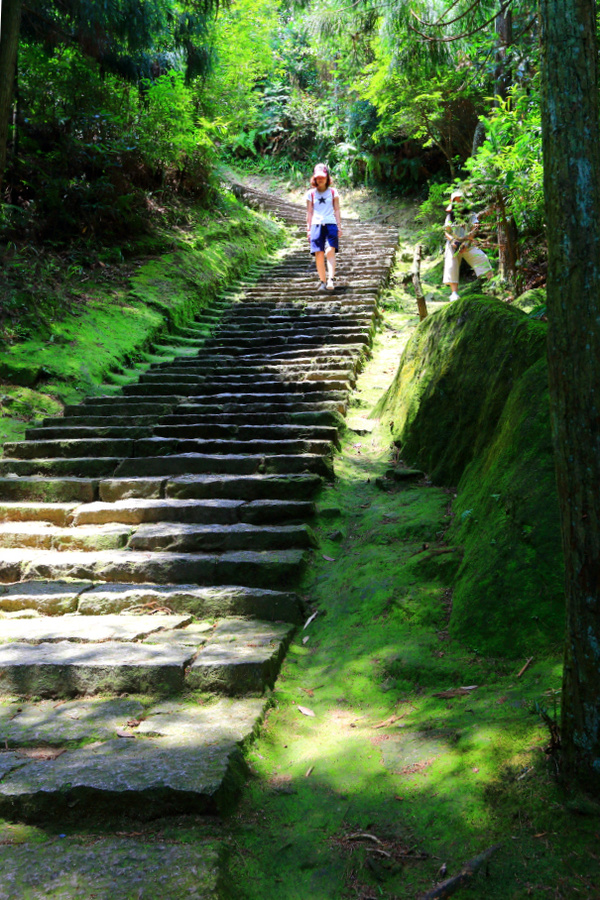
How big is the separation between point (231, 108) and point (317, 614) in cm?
1490

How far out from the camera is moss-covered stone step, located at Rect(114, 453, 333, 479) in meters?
5.04

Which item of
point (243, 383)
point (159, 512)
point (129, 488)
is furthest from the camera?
point (243, 383)

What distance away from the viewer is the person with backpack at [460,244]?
25.0 feet

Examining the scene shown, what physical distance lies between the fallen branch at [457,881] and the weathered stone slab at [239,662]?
1291 millimetres

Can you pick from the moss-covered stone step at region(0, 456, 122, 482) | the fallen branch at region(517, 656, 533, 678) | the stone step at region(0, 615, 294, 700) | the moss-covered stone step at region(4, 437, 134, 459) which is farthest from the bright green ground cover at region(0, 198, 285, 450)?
the fallen branch at region(517, 656, 533, 678)

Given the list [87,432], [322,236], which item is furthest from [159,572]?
[322,236]

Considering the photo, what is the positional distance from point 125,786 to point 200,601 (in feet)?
4.91

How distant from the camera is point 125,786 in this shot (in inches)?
88.5

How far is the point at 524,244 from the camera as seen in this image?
23.5 feet

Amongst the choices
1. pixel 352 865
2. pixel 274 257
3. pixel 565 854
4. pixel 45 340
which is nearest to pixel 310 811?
pixel 352 865

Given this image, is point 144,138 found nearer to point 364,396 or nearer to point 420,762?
point 364,396

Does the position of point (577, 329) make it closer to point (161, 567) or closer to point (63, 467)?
point (161, 567)

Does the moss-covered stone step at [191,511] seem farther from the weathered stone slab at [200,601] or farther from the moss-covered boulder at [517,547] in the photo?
the moss-covered boulder at [517,547]

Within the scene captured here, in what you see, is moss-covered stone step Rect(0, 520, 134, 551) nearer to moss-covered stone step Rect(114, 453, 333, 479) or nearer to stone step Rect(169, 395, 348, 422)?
moss-covered stone step Rect(114, 453, 333, 479)
